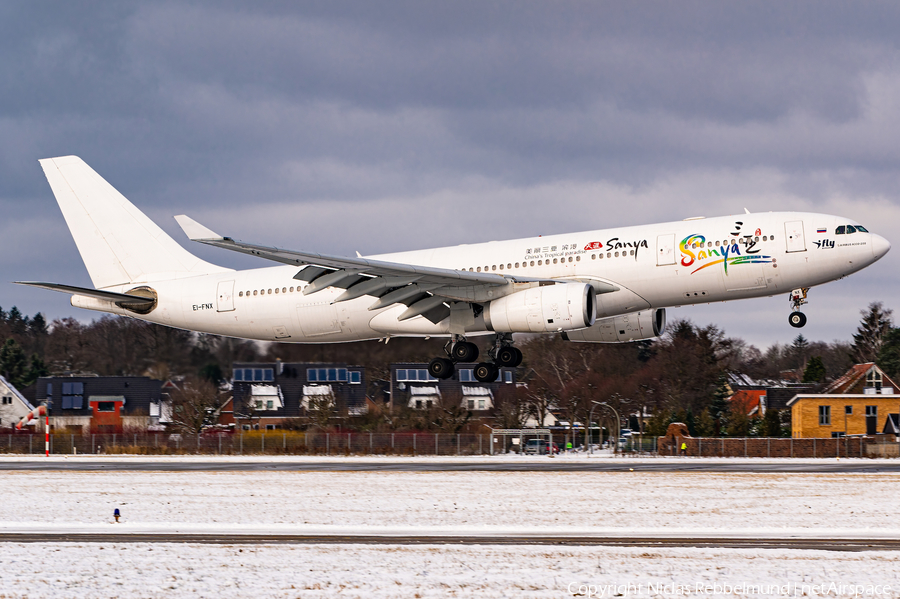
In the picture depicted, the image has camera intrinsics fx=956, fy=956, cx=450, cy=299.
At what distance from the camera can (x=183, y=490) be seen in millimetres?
31672

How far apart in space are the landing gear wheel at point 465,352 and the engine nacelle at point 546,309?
2586 mm

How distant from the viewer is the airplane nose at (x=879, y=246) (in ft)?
105

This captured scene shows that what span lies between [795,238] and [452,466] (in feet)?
62.5

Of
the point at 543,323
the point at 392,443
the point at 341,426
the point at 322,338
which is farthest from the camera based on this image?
the point at 341,426

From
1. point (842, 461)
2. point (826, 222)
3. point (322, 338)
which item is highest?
point (826, 222)

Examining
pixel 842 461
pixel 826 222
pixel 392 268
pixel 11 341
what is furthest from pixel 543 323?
pixel 11 341

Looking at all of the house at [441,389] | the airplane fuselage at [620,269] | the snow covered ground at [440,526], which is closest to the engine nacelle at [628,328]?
the airplane fuselage at [620,269]

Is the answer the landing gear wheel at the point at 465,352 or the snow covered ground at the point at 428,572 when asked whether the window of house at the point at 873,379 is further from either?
the snow covered ground at the point at 428,572

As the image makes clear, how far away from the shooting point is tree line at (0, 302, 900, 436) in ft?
159

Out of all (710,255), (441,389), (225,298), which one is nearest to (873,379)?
(441,389)

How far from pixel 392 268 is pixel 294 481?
8670 mm

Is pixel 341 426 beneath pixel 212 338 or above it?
beneath

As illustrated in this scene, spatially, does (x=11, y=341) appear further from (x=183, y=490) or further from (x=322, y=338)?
(x=183, y=490)

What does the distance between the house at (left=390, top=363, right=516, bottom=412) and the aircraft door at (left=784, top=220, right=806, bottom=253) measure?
1791 cm
